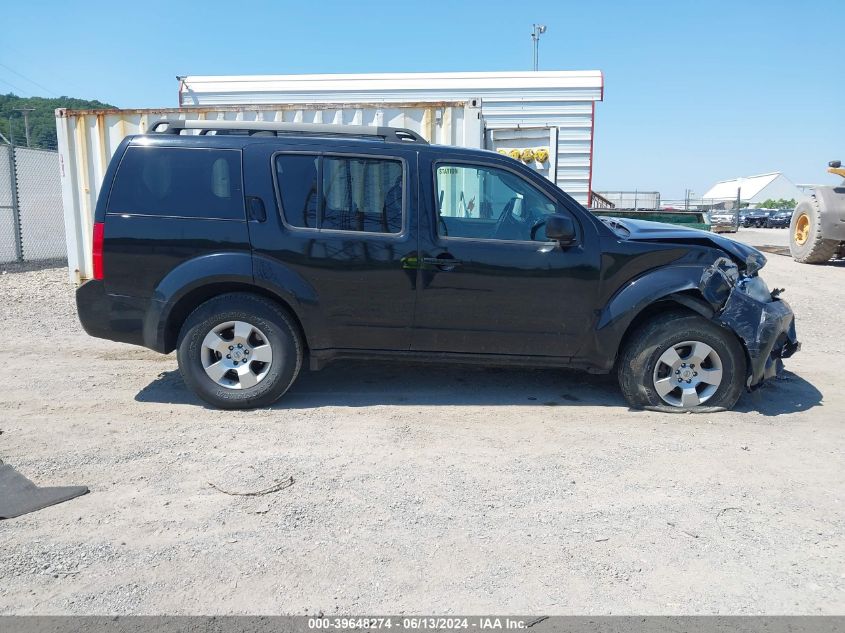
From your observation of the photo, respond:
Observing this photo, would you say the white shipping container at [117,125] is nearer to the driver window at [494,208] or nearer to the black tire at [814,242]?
the driver window at [494,208]

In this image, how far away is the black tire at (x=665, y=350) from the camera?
15.7 ft

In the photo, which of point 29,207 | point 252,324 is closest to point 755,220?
point 29,207

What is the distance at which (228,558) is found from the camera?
9.68ft

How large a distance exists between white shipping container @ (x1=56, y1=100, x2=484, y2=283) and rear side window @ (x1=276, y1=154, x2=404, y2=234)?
401cm

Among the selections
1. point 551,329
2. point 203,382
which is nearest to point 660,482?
point 551,329

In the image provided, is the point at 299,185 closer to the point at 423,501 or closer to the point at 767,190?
the point at 423,501

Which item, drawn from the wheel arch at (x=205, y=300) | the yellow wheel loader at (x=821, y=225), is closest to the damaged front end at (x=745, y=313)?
the wheel arch at (x=205, y=300)

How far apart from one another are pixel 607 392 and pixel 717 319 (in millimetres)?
1143

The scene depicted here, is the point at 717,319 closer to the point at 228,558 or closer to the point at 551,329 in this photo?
the point at 551,329

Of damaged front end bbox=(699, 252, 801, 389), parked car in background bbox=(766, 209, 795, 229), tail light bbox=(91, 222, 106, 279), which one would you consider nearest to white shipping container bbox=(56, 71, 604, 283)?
damaged front end bbox=(699, 252, 801, 389)

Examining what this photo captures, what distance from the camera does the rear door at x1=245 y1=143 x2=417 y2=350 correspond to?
4.77 m

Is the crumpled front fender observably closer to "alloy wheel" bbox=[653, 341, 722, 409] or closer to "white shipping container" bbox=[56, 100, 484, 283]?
"alloy wheel" bbox=[653, 341, 722, 409]

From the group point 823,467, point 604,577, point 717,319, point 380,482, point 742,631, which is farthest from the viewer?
point 717,319

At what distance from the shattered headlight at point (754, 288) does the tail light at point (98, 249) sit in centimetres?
467
